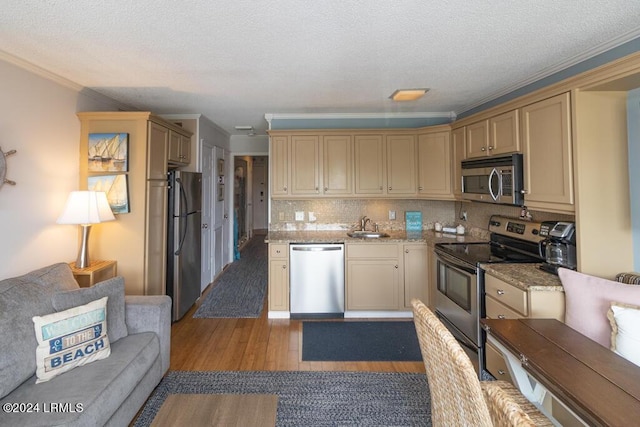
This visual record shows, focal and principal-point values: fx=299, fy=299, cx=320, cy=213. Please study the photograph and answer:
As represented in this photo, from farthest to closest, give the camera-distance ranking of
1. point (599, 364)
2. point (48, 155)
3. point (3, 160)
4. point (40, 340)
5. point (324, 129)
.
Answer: point (324, 129)
point (48, 155)
point (3, 160)
point (40, 340)
point (599, 364)

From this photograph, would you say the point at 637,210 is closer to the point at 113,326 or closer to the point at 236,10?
the point at 236,10

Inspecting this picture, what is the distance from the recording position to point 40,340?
1.63 m

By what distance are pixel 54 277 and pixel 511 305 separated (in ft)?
10.4

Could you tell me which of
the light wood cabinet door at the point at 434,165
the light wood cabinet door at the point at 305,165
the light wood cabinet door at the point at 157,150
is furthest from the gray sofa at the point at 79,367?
the light wood cabinet door at the point at 434,165

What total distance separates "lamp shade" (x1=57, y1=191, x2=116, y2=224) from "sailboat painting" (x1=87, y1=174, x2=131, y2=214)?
0.23m

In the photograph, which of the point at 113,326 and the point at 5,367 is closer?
the point at 5,367

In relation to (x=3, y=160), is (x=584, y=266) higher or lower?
lower

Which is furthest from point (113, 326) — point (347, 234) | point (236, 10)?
point (347, 234)

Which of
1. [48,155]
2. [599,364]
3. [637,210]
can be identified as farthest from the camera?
[48,155]

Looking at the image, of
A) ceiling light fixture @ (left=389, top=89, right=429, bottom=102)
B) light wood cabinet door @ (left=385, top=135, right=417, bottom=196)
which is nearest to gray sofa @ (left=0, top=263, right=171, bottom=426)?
light wood cabinet door @ (left=385, top=135, right=417, bottom=196)

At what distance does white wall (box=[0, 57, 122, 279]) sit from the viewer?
2.23 metres

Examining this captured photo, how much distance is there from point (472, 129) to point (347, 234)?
5.89ft

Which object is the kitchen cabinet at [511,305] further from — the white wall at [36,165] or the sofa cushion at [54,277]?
the white wall at [36,165]

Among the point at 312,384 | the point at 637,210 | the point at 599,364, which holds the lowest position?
the point at 312,384
